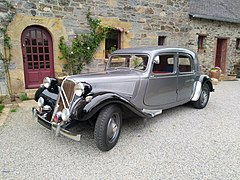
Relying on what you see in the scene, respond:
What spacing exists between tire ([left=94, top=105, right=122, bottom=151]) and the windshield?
3.86 ft

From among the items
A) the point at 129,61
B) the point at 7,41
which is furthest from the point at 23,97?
the point at 129,61

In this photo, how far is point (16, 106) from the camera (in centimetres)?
504

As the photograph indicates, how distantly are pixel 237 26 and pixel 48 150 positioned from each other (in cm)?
1264

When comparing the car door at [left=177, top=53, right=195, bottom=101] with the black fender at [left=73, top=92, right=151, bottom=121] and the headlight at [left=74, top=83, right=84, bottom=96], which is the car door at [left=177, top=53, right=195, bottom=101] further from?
the headlight at [left=74, top=83, right=84, bottom=96]

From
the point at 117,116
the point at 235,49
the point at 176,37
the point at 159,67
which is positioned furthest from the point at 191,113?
the point at 235,49

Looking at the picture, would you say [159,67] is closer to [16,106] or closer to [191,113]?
[191,113]

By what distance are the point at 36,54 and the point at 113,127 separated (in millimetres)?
4193

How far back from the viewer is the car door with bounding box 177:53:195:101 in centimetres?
428

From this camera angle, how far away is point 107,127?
2771 mm

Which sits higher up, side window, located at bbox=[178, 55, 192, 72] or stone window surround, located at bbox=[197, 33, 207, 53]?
stone window surround, located at bbox=[197, 33, 207, 53]

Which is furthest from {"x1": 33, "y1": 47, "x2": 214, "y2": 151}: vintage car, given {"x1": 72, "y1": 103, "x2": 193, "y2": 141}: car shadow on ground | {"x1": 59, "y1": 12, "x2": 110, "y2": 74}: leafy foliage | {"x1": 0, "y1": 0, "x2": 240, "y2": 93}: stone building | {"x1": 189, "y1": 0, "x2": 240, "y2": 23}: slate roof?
{"x1": 189, "y1": 0, "x2": 240, "y2": 23}: slate roof

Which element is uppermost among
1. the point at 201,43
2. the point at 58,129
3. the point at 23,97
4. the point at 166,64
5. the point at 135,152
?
the point at 201,43

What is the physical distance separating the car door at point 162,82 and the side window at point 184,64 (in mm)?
221

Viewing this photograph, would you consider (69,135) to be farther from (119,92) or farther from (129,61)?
(129,61)
